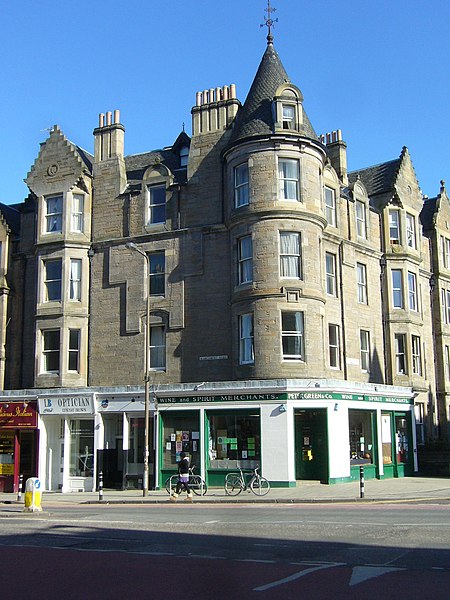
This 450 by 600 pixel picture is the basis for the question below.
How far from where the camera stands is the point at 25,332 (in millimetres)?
36781

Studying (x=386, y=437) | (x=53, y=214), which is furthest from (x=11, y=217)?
(x=386, y=437)

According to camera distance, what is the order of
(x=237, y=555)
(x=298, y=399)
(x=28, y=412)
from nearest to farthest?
1. (x=237, y=555)
2. (x=298, y=399)
3. (x=28, y=412)

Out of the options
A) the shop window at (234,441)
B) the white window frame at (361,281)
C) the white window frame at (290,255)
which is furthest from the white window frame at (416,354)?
the shop window at (234,441)

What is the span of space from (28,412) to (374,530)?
72.9ft

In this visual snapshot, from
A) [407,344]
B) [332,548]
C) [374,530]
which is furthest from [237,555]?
[407,344]

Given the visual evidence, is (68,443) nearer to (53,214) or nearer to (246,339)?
(246,339)

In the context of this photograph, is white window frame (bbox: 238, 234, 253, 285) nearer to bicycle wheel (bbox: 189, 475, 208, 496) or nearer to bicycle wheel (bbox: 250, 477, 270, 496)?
bicycle wheel (bbox: 189, 475, 208, 496)

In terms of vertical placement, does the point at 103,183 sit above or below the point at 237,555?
above

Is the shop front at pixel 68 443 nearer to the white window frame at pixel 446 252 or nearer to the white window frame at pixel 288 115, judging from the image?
the white window frame at pixel 288 115

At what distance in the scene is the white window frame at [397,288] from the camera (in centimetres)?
3878

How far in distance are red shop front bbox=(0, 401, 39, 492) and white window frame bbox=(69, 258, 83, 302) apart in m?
5.28

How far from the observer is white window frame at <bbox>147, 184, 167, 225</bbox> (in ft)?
114

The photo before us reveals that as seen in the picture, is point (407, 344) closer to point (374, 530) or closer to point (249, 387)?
point (249, 387)

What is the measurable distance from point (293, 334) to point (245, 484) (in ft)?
21.9
